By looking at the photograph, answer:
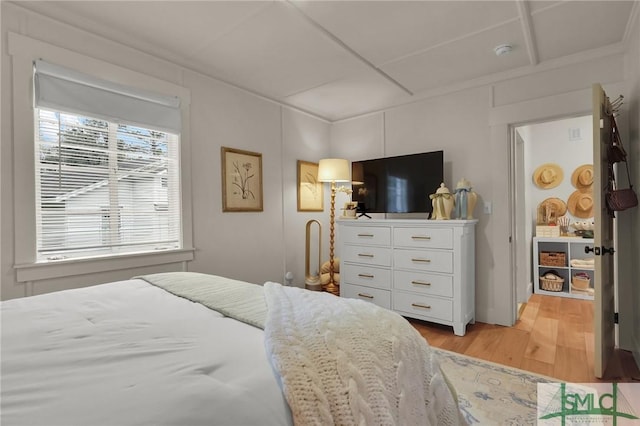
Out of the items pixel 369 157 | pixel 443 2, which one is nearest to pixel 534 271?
pixel 369 157

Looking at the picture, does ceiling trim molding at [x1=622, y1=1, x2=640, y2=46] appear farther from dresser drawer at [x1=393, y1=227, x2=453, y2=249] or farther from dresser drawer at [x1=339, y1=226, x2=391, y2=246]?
dresser drawer at [x1=339, y1=226, x2=391, y2=246]

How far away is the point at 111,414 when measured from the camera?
0.58 meters

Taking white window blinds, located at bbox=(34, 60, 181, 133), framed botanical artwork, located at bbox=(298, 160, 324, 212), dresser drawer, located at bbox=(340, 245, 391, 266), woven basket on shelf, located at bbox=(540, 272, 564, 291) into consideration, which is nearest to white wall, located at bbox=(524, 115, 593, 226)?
woven basket on shelf, located at bbox=(540, 272, 564, 291)

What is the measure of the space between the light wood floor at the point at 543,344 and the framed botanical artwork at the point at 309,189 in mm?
1843

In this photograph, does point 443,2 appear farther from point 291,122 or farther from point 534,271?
point 534,271

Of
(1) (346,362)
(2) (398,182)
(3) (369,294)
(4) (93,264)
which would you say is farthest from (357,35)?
(4) (93,264)

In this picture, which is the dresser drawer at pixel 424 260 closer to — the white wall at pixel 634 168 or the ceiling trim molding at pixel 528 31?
the white wall at pixel 634 168

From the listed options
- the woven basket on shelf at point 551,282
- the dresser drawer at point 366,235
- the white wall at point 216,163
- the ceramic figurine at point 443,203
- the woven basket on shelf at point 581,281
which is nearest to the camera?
the white wall at point 216,163

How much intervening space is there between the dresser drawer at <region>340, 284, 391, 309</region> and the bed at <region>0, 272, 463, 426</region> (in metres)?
2.02

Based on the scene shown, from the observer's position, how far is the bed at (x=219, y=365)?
2.04 feet

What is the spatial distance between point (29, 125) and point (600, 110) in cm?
366

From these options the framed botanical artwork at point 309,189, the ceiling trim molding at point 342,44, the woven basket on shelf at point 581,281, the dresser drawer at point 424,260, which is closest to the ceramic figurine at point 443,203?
the dresser drawer at point 424,260

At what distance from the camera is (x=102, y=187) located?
2.31 meters

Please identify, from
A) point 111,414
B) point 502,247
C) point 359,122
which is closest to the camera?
point 111,414
